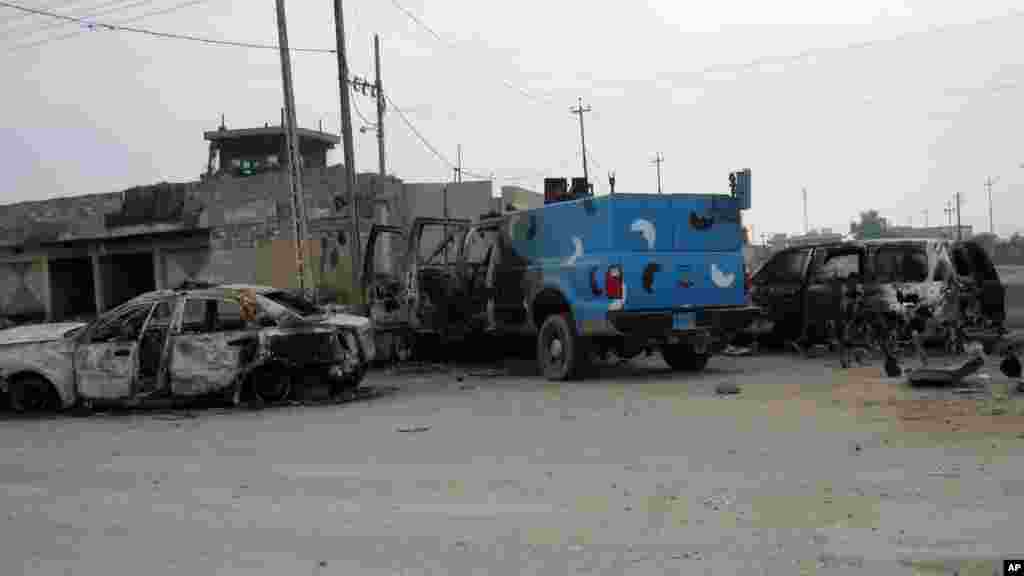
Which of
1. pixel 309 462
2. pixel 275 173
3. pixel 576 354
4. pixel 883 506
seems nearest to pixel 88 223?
pixel 275 173

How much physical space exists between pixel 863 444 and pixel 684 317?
4.46m

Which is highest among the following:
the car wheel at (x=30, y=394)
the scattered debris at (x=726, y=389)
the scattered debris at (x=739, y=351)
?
the car wheel at (x=30, y=394)

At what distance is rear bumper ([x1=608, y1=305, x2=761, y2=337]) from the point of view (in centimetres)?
1052

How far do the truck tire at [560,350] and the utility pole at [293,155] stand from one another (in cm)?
572

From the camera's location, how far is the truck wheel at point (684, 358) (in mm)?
12008

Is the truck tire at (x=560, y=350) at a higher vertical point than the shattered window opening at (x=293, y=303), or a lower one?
lower

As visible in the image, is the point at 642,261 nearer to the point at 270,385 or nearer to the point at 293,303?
the point at 293,303

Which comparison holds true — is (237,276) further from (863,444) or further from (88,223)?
(863,444)

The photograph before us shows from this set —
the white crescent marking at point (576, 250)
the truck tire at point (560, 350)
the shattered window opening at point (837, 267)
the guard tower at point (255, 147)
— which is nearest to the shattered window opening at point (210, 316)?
the truck tire at point (560, 350)

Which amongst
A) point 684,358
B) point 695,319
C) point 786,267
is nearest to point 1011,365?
point 695,319

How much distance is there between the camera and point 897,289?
1215 cm

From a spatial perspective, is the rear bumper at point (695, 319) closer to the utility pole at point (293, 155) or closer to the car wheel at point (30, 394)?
the car wheel at point (30, 394)

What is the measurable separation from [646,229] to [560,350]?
1.81 meters

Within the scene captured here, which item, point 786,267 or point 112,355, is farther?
point 786,267
